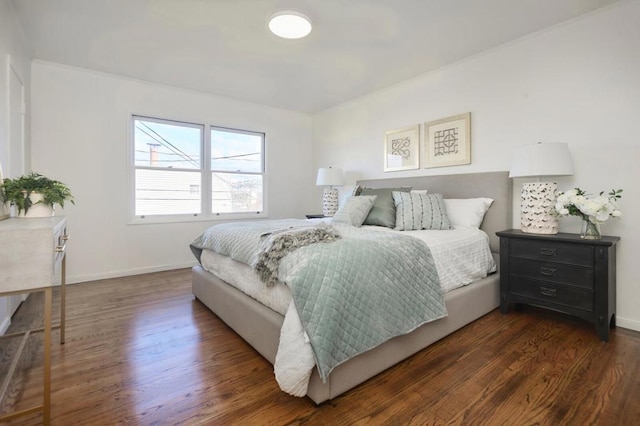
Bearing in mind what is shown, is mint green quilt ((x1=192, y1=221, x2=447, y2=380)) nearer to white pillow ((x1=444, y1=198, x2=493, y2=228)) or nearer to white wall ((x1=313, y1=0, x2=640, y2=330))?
white pillow ((x1=444, y1=198, x2=493, y2=228))

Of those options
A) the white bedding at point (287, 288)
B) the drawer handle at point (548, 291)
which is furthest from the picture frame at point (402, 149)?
the drawer handle at point (548, 291)

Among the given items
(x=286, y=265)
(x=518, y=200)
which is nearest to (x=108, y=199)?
(x=286, y=265)

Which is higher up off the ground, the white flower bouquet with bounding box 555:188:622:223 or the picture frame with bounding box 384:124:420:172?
the picture frame with bounding box 384:124:420:172

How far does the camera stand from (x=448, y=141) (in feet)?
11.2

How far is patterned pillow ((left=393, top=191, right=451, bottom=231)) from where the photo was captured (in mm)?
2766

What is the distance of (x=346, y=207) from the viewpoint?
298 centimetres

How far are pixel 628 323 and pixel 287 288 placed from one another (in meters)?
2.67

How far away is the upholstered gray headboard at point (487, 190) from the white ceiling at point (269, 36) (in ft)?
4.24

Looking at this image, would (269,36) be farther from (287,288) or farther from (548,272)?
(548,272)

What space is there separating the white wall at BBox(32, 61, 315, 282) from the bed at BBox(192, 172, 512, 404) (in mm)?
1549

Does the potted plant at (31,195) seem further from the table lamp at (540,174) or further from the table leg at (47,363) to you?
the table lamp at (540,174)

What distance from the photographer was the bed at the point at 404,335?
5.02 ft

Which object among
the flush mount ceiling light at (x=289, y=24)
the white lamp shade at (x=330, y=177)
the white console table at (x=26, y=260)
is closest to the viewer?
the white console table at (x=26, y=260)

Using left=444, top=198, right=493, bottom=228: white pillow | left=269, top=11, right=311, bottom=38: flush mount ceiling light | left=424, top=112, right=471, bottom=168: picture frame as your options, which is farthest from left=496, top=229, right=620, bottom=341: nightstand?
left=269, top=11, right=311, bottom=38: flush mount ceiling light
